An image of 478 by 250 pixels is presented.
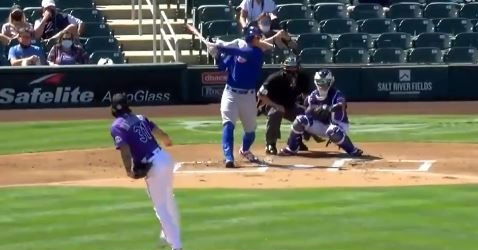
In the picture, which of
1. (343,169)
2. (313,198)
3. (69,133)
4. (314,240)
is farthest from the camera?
(69,133)

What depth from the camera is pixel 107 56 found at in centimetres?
2341

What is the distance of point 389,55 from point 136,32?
18.5ft

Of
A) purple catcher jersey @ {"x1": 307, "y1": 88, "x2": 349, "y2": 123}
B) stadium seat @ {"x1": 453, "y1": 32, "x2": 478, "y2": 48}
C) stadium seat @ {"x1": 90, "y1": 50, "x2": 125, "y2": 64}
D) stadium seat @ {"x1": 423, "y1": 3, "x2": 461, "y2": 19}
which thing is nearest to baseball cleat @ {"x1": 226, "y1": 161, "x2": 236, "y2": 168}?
purple catcher jersey @ {"x1": 307, "y1": 88, "x2": 349, "y2": 123}

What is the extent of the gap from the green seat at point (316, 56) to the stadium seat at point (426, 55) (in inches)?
73.1

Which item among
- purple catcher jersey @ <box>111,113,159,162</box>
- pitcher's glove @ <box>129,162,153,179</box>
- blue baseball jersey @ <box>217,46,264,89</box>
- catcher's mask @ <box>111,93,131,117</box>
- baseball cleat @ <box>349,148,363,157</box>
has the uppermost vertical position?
catcher's mask @ <box>111,93,131,117</box>

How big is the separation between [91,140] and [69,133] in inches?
41.7

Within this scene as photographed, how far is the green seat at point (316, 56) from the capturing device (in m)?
24.0

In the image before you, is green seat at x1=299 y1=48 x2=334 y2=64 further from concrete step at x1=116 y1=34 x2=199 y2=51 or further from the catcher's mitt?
the catcher's mitt

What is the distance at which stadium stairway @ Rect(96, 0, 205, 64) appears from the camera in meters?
25.1

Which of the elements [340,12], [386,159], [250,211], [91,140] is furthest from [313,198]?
[340,12]

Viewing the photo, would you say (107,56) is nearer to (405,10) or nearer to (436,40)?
(436,40)

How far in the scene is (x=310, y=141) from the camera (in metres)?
18.3

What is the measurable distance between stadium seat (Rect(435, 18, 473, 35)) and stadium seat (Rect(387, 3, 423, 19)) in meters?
0.78

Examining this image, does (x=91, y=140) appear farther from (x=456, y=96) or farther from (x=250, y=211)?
(x=456, y=96)
